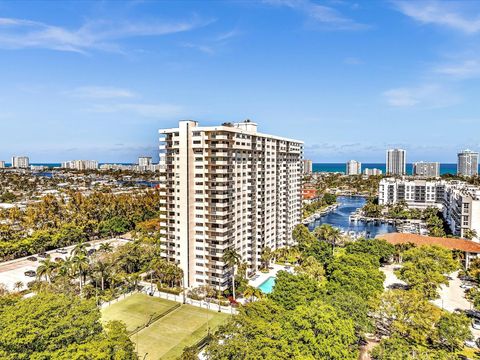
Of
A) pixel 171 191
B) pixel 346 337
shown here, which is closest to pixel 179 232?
pixel 171 191

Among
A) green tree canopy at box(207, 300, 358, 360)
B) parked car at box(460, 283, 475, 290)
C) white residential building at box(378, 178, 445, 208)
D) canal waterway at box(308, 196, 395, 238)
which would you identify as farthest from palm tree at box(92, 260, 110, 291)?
white residential building at box(378, 178, 445, 208)

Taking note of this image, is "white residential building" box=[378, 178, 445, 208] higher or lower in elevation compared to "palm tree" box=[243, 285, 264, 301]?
higher

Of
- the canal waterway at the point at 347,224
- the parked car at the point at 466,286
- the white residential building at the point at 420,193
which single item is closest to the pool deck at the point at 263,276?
the parked car at the point at 466,286

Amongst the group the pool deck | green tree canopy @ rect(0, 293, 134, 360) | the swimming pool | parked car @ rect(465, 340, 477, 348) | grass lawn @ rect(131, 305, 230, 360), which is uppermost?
green tree canopy @ rect(0, 293, 134, 360)

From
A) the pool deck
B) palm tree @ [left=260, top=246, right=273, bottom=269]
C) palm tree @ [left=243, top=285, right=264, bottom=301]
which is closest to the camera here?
palm tree @ [left=243, top=285, right=264, bottom=301]

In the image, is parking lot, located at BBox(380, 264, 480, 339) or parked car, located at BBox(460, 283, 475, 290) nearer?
parking lot, located at BBox(380, 264, 480, 339)

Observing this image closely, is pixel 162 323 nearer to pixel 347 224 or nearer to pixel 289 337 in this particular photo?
pixel 289 337

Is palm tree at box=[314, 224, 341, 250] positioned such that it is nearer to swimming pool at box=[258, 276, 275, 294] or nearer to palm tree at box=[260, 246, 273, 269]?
palm tree at box=[260, 246, 273, 269]

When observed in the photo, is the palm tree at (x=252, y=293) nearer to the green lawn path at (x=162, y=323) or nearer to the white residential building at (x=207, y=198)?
the green lawn path at (x=162, y=323)
